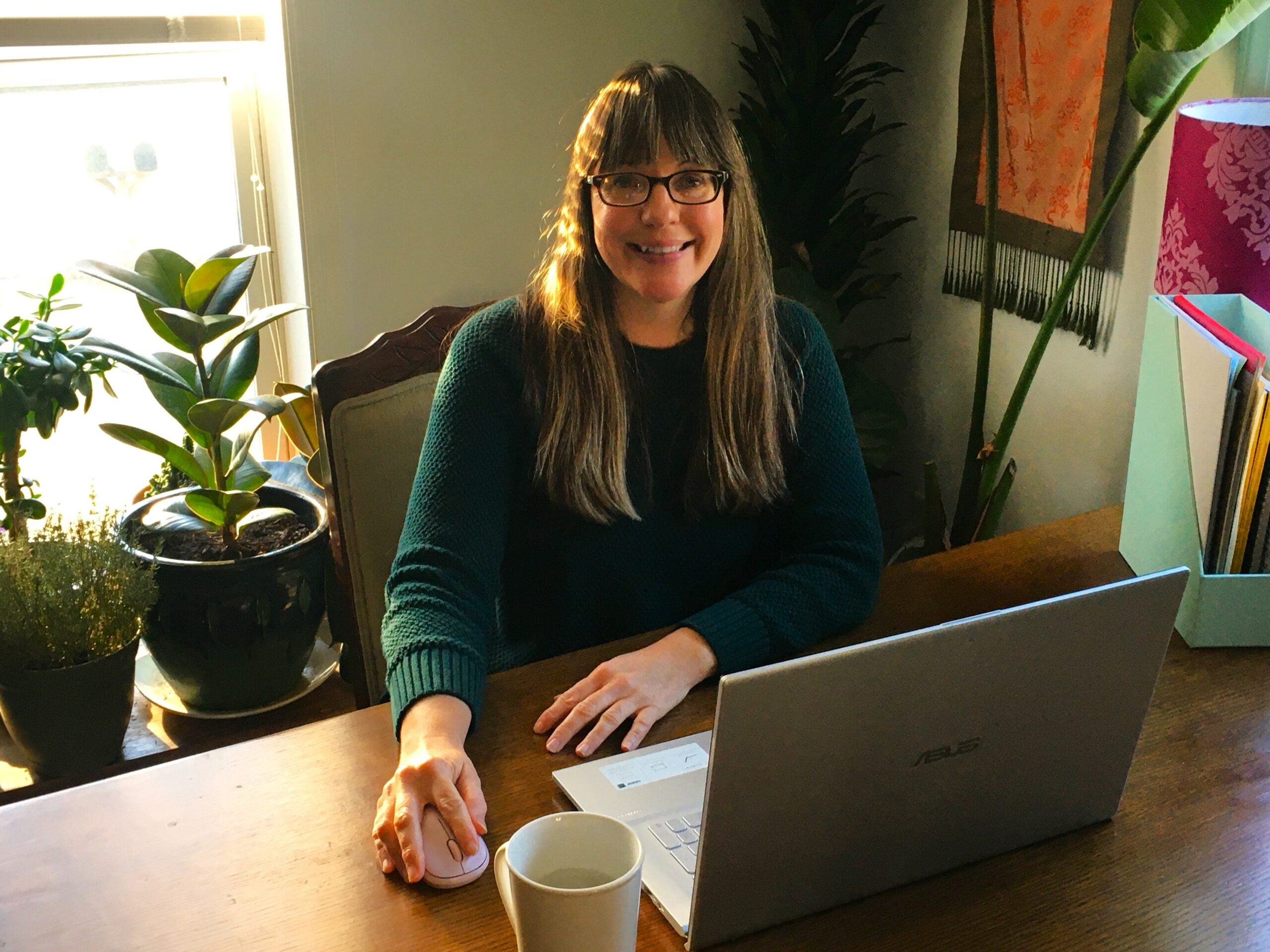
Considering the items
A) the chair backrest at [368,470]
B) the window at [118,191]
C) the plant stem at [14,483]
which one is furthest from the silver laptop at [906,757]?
the window at [118,191]

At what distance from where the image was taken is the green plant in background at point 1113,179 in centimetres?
136

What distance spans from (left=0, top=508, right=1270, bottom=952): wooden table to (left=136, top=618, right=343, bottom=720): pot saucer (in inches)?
36.7

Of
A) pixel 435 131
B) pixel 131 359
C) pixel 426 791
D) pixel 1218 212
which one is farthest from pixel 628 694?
pixel 435 131

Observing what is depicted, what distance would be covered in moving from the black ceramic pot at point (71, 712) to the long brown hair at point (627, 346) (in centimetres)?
81

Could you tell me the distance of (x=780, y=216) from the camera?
236 cm

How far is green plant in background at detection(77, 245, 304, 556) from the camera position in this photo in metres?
1.75

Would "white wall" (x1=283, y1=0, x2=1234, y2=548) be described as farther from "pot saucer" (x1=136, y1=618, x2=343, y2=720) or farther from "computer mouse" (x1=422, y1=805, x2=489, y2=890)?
"computer mouse" (x1=422, y1=805, x2=489, y2=890)

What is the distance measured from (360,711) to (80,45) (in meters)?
1.40

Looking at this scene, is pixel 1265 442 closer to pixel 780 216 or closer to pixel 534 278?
pixel 534 278

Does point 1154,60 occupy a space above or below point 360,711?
above

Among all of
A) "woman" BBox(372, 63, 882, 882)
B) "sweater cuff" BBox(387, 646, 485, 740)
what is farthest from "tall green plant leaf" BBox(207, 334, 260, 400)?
"sweater cuff" BBox(387, 646, 485, 740)

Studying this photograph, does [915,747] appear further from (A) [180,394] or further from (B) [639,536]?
(A) [180,394]

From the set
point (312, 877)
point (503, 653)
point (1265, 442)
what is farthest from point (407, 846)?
point (1265, 442)

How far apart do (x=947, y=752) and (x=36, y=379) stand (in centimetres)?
140
